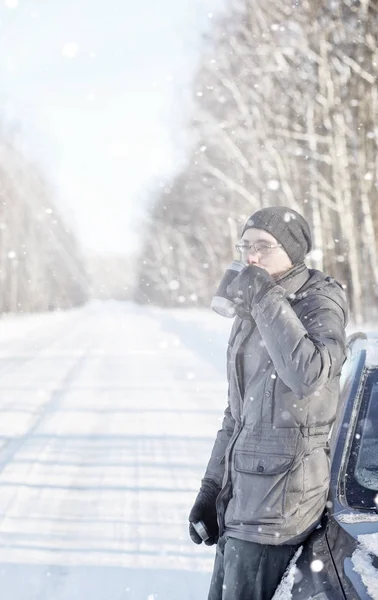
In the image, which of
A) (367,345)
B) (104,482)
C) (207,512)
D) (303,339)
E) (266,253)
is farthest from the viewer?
(104,482)

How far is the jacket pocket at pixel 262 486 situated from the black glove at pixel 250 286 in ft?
1.38

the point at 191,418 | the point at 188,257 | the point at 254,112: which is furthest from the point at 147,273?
the point at 191,418

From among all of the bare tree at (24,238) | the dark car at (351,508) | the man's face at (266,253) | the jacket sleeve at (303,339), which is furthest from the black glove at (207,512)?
the bare tree at (24,238)

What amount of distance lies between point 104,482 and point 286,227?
4.01 m

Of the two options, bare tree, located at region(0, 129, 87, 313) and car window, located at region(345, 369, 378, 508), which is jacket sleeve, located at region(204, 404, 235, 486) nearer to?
car window, located at region(345, 369, 378, 508)

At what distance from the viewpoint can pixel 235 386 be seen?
80.9 inches

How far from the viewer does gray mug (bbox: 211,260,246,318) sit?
200 centimetres

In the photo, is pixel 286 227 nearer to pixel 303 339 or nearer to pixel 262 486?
pixel 303 339

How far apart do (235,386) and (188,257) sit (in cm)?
4609

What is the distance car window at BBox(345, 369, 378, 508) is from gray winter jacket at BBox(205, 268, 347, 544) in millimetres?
110

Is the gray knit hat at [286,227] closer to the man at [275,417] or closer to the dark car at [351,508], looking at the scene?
the man at [275,417]

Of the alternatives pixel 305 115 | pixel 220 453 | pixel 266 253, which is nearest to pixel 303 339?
pixel 266 253

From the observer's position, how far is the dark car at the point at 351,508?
1.61 meters

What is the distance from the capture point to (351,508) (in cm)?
191
